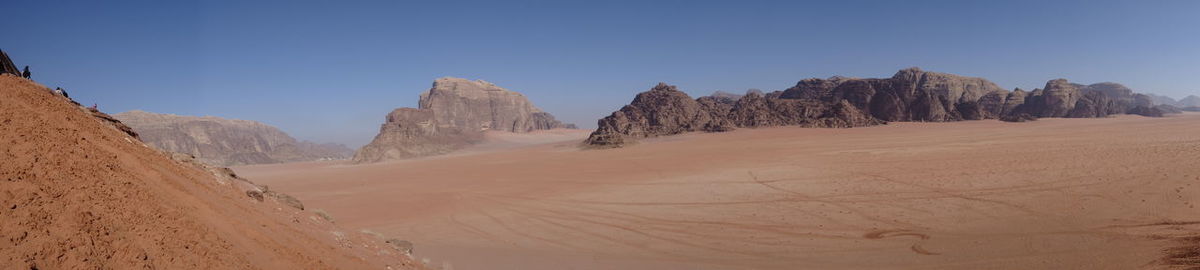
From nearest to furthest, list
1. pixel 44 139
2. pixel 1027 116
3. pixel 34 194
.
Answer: pixel 34 194 < pixel 44 139 < pixel 1027 116

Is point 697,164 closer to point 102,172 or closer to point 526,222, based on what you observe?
point 526,222

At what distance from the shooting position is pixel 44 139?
416cm

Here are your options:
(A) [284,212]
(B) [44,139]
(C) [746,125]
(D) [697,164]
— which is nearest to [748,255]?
(A) [284,212]

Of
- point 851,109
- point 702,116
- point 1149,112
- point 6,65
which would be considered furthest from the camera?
point 1149,112

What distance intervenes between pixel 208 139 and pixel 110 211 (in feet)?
256

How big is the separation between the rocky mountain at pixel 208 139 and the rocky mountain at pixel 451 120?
63.6 feet

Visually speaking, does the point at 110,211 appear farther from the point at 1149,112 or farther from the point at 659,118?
the point at 1149,112

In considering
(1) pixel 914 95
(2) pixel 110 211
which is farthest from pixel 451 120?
(2) pixel 110 211

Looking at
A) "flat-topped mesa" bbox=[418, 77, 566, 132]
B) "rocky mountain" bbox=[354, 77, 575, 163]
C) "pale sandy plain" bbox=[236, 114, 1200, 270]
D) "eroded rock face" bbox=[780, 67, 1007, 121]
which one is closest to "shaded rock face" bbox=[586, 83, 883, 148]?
"eroded rock face" bbox=[780, 67, 1007, 121]

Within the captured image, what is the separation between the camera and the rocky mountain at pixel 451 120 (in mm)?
53125

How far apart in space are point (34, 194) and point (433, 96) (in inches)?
3297

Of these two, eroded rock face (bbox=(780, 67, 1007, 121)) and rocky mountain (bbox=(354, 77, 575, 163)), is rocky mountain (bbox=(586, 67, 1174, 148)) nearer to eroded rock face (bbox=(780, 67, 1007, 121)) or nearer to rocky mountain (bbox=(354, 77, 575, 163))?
eroded rock face (bbox=(780, 67, 1007, 121))

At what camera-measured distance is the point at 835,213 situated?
11.8 m

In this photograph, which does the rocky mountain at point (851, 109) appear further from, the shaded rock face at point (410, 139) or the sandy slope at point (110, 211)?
the sandy slope at point (110, 211)
